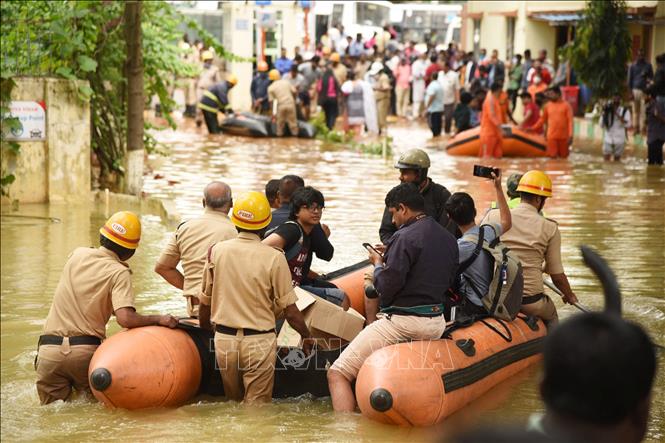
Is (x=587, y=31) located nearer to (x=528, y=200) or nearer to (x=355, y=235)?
(x=355, y=235)

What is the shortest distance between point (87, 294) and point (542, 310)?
3280mm

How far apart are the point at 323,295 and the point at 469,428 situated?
21.7ft

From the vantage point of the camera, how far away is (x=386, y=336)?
24.1 ft

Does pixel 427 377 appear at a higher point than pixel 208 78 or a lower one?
lower

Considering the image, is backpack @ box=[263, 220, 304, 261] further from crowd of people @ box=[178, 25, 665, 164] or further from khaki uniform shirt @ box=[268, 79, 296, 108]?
khaki uniform shirt @ box=[268, 79, 296, 108]

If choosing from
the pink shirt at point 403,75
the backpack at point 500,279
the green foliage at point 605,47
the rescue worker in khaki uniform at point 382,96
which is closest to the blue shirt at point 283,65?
the pink shirt at point 403,75

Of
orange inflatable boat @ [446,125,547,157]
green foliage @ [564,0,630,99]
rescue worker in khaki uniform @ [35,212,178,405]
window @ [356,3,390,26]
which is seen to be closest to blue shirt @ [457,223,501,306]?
rescue worker in khaki uniform @ [35,212,178,405]

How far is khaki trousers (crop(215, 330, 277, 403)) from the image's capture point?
730 cm

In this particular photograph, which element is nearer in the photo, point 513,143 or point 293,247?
point 293,247

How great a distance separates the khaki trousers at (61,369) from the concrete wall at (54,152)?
895 centimetres

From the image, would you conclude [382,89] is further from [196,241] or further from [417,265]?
[417,265]

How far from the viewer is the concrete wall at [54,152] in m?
16.1

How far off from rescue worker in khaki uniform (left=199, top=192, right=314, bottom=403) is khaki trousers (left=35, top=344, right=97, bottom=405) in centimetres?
85

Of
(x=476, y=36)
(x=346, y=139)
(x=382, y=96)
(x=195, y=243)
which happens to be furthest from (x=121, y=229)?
(x=476, y=36)
